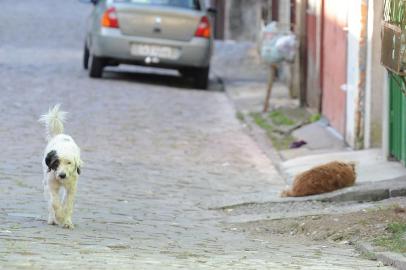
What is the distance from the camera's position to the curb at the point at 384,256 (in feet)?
25.6

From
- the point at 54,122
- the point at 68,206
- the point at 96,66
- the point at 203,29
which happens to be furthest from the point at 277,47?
the point at 68,206

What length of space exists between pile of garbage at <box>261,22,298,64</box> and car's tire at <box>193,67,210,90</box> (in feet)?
9.23

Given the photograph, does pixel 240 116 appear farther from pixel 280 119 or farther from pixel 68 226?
pixel 68 226

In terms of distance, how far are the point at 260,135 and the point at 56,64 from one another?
26.6ft

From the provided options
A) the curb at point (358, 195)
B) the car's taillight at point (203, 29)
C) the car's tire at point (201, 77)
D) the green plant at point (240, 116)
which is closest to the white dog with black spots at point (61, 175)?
the curb at point (358, 195)

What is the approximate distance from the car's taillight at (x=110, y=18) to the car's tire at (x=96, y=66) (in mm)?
588

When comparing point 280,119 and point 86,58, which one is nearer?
point 280,119

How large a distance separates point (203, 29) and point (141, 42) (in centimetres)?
107

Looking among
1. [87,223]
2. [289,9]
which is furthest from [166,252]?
[289,9]

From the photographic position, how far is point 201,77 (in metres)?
21.2

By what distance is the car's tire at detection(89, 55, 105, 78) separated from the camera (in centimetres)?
2097

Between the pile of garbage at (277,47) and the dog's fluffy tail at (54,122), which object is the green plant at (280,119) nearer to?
the pile of garbage at (277,47)

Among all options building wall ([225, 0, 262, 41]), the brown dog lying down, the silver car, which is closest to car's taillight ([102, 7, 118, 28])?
the silver car

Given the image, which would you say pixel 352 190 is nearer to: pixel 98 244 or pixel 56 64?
pixel 98 244
